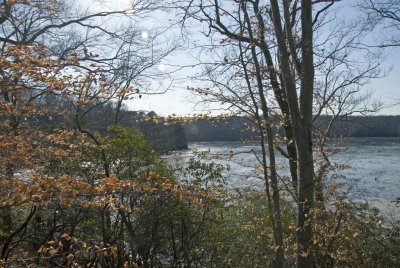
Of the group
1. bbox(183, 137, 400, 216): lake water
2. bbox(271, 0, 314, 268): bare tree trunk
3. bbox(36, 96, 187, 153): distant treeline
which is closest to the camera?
bbox(271, 0, 314, 268): bare tree trunk

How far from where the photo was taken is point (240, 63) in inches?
231

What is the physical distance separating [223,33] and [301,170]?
2866 millimetres

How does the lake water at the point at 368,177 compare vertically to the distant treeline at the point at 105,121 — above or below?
below

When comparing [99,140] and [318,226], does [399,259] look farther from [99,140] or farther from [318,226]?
[99,140]

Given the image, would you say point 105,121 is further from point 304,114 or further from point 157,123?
point 304,114

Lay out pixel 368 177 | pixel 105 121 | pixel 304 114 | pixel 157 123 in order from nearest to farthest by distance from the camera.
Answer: pixel 304 114 < pixel 157 123 < pixel 105 121 < pixel 368 177

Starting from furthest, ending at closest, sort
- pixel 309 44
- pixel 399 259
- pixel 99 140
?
pixel 399 259 < pixel 99 140 < pixel 309 44

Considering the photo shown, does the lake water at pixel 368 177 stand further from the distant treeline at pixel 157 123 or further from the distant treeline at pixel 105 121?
the distant treeline at pixel 105 121

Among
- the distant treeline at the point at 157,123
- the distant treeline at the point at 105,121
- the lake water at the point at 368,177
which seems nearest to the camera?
the distant treeline at the point at 157,123

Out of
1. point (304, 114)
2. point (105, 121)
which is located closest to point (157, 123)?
point (304, 114)

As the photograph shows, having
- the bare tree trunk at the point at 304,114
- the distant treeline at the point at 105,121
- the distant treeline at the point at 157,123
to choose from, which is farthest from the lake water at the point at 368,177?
the bare tree trunk at the point at 304,114

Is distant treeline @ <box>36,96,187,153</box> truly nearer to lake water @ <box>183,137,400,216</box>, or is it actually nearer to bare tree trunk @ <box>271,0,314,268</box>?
lake water @ <box>183,137,400,216</box>

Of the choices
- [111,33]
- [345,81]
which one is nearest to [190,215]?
[111,33]

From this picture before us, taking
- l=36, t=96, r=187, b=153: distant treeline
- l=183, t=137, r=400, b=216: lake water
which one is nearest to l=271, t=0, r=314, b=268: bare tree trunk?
l=36, t=96, r=187, b=153: distant treeline
